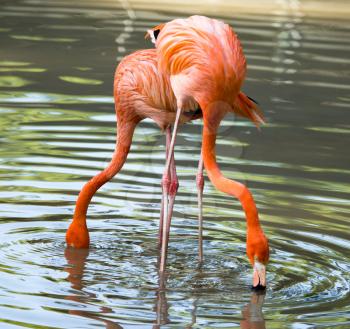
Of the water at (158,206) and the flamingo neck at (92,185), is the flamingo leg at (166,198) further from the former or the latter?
the flamingo neck at (92,185)

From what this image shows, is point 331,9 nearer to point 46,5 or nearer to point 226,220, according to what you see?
point 46,5

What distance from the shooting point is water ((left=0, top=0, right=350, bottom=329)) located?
509cm

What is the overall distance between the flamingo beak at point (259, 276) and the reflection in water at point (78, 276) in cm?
72

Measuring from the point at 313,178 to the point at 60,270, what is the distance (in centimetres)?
268

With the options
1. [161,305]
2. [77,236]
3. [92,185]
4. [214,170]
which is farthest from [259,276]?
[92,185]

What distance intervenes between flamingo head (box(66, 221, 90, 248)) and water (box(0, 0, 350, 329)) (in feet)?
0.30

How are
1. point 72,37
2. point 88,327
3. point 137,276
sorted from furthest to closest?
point 72,37 → point 137,276 → point 88,327

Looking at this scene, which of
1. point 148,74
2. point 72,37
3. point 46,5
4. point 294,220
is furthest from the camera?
point 46,5

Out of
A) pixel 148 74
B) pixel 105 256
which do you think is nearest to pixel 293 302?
pixel 105 256

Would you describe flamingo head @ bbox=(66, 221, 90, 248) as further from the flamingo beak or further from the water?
the flamingo beak

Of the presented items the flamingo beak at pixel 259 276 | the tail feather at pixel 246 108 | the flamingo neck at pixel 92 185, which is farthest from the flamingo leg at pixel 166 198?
the flamingo beak at pixel 259 276

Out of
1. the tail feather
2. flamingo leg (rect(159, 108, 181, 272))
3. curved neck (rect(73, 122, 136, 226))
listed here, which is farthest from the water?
the tail feather

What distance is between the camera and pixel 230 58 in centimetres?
544

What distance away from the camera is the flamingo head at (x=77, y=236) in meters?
6.03
